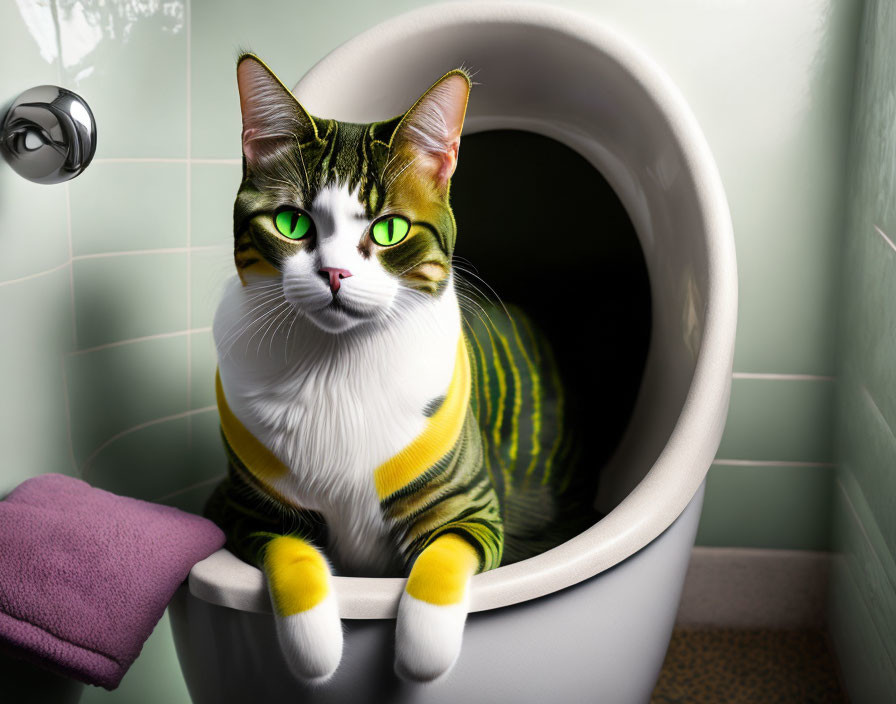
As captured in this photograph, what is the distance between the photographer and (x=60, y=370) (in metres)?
1.09

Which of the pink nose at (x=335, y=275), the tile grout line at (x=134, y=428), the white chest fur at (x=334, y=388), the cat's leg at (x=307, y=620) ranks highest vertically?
the pink nose at (x=335, y=275)

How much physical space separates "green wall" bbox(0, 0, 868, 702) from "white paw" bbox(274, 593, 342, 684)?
0.47 m

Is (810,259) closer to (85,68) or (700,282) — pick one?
(700,282)

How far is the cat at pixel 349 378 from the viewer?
0.78m

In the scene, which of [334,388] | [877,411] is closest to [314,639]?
[334,388]

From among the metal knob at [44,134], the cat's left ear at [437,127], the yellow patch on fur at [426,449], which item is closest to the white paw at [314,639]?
the yellow patch on fur at [426,449]

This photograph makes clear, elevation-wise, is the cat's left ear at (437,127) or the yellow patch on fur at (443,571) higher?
the cat's left ear at (437,127)

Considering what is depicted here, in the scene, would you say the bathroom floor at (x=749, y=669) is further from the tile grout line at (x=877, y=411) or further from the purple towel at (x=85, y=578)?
the purple towel at (x=85, y=578)

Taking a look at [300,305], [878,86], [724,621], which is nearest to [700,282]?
[878,86]

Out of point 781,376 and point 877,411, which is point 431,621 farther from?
point 781,376

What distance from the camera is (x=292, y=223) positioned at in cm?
81

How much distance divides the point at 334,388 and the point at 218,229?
2.05 ft

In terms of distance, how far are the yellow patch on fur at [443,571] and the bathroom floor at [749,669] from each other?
66cm

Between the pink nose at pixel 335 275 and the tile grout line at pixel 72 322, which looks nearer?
the pink nose at pixel 335 275
